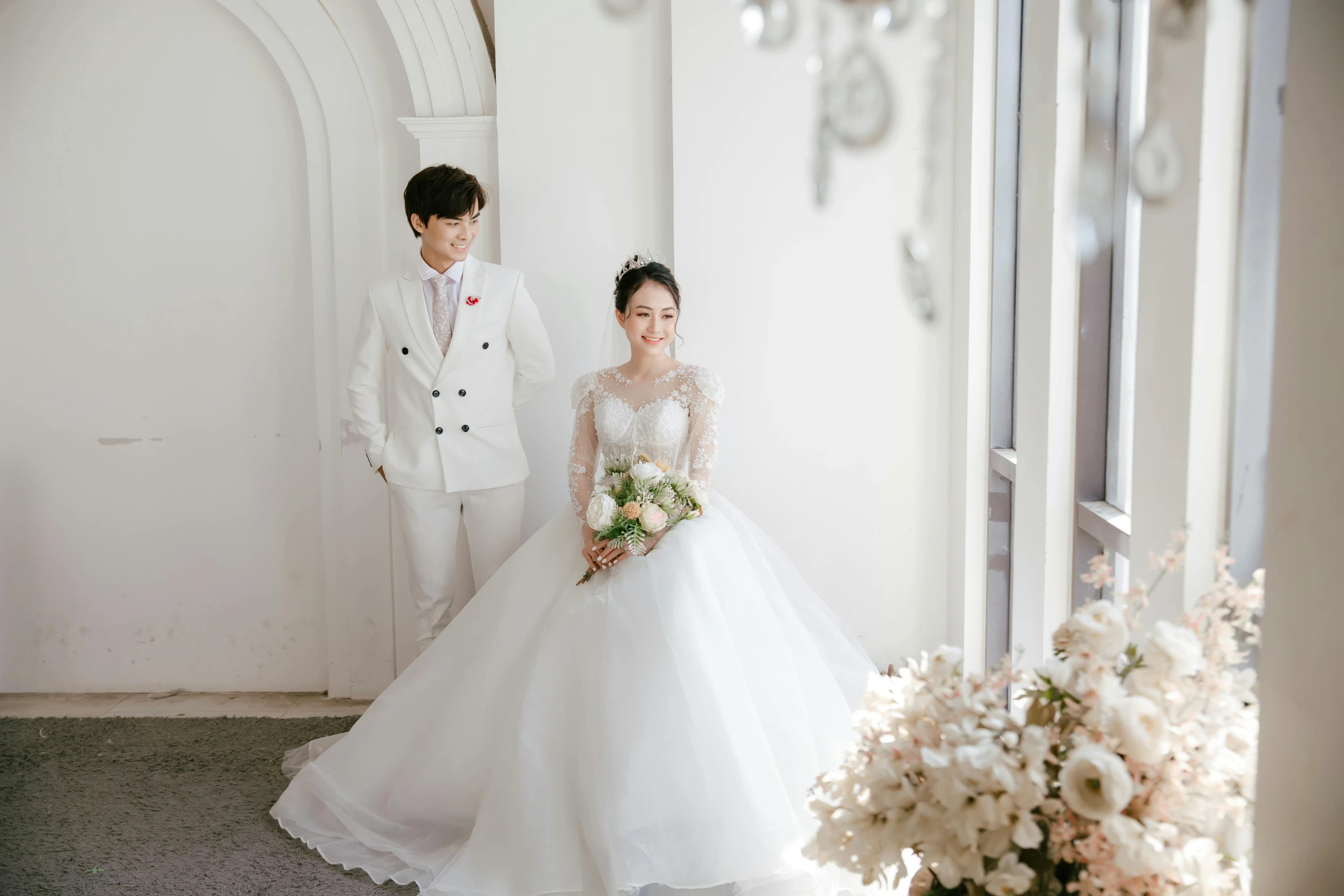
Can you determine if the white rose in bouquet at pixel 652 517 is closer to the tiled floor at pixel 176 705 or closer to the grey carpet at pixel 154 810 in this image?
the grey carpet at pixel 154 810

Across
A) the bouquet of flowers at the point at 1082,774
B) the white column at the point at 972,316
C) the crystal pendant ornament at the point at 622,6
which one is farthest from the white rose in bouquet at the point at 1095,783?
the white column at the point at 972,316

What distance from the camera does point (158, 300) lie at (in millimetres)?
3822

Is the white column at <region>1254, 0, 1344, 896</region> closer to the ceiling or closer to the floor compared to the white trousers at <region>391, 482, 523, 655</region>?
closer to the ceiling

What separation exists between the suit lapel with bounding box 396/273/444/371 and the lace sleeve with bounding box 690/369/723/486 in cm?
86

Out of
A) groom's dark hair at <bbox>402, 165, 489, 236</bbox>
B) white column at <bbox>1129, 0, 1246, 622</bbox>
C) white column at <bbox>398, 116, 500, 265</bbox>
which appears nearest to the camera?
white column at <bbox>1129, 0, 1246, 622</bbox>

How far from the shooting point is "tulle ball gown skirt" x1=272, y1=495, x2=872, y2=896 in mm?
2250

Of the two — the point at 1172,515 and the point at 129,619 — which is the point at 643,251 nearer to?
the point at 1172,515

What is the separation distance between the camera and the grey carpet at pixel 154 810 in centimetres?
251

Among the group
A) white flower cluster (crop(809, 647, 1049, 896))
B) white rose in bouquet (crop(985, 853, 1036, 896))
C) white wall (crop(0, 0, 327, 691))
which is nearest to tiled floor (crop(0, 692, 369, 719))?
white wall (crop(0, 0, 327, 691))

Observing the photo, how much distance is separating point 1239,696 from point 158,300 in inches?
152

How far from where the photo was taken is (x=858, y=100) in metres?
0.68

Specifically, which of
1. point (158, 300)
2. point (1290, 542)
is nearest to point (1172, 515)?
point (1290, 542)

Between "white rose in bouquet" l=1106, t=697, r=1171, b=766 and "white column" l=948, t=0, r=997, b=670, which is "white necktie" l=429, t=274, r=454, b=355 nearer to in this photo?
"white column" l=948, t=0, r=997, b=670

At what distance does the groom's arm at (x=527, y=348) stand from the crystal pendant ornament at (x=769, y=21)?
8.46 feet
